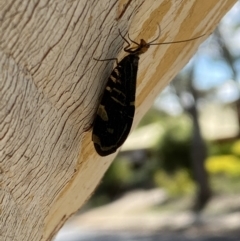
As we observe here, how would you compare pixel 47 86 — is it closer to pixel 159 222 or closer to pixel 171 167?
pixel 159 222

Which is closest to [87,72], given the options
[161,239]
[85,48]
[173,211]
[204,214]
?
[85,48]

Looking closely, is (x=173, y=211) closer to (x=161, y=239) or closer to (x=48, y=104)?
(x=161, y=239)

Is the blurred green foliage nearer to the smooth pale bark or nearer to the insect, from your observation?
the insect

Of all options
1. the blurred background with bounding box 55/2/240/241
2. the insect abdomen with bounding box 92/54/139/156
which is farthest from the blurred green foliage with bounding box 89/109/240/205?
the insect abdomen with bounding box 92/54/139/156

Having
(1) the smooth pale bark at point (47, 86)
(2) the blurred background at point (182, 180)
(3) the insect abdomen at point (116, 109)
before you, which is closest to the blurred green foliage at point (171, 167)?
(2) the blurred background at point (182, 180)

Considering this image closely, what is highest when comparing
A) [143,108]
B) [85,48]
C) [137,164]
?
[85,48]

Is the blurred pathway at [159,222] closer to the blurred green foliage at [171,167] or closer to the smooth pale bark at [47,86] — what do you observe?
the blurred green foliage at [171,167]

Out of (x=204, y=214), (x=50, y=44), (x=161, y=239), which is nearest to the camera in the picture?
(x=50, y=44)

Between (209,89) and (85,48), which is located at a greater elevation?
(85,48)

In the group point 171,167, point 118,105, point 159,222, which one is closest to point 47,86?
point 118,105
